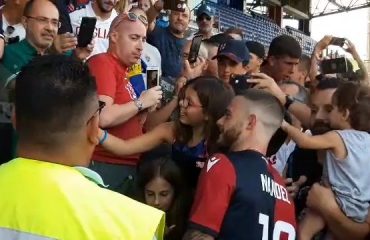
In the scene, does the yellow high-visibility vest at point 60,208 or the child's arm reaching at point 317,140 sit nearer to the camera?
the yellow high-visibility vest at point 60,208

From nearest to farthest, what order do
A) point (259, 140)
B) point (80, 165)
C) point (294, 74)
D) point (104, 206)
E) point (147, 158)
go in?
1. point (104, 206)
2. point (80, 165)
3. point (259, 140)
4. point (147, 158)
5. point (294, 74)

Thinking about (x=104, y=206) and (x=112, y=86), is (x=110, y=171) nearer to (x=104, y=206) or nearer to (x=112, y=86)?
(x=112, y=86)

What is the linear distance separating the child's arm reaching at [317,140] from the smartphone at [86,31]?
53.0 inches

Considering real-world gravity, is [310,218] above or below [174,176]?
below

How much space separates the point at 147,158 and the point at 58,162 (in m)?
1.98

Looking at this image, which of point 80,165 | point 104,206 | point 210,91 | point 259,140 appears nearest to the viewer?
point 104,206

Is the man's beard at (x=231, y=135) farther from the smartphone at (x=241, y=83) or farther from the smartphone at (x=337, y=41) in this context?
the smartphone at (x=337, y=41)

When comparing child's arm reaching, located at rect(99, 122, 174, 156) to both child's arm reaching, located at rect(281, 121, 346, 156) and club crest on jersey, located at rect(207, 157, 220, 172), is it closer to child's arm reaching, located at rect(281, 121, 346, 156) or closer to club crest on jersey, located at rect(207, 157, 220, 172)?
child's arm reaching, located at rect(281, 121, 346, 156)

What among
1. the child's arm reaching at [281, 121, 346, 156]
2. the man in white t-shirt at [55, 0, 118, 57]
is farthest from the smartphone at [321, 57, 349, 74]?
the man in white t-shirt at [55, 0, 118, 57]

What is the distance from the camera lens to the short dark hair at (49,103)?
1484 mm

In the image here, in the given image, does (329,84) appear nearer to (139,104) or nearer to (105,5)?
(139,104)

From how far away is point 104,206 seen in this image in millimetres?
1423

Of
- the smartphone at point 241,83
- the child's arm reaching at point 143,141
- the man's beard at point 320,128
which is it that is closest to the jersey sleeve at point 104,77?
the child's arm reaching at point 143,141

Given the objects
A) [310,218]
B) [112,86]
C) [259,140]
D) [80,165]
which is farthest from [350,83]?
[80,165]
